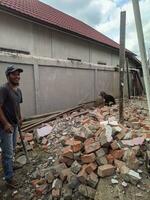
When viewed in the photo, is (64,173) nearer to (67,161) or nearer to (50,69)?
(67,161)

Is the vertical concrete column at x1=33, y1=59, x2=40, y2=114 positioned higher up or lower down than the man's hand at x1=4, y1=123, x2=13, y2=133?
higher up

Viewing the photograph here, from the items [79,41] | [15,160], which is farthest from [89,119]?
[79,41]

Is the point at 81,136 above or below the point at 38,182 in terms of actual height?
above

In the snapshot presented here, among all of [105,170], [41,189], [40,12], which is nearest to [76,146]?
[105,170]

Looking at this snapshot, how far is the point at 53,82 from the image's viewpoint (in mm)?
7762

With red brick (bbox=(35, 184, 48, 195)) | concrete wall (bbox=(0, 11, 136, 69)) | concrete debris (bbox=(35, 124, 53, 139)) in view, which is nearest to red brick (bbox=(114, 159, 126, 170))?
red brick (bbox=(35, 184, 48, 195))

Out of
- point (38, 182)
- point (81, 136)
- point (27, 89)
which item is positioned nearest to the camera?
point (38, 182)

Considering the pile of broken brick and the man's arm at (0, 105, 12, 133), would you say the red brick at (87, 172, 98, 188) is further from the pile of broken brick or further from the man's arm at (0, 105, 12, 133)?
the man's arm at (0, 105, 12, 133)

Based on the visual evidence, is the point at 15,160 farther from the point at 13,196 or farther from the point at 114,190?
the point at 114,190

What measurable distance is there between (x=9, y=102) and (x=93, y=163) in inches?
63.4

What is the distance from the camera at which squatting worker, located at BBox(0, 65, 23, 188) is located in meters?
3.95

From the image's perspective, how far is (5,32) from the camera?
9109 millimetres

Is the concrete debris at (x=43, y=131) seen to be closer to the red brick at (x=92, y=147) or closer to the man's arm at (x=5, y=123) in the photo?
the red brick at (x=92, y=147)

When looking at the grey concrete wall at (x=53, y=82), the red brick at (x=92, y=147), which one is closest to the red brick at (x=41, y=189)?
the red brick at (x=92, y=147)
